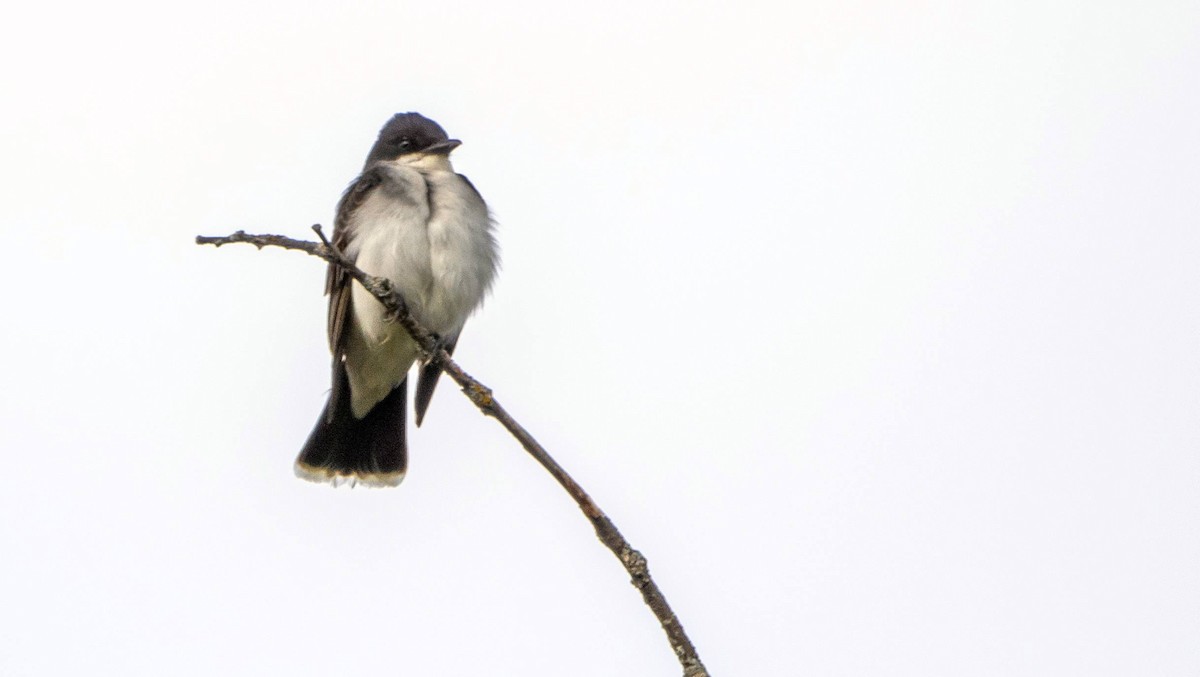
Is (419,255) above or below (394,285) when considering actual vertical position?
above

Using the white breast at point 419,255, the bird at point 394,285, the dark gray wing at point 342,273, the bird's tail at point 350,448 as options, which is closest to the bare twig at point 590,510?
the bird at point 394,285

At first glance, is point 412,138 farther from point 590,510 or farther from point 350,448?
point 590,510

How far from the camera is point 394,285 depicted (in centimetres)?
650

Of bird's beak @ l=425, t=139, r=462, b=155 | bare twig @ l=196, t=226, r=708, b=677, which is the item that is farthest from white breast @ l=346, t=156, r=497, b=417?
bare twig @ l=196, t=226, r=708, b=677

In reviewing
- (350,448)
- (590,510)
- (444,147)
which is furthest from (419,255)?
(590,510)

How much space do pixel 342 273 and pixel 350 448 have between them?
3.49ft

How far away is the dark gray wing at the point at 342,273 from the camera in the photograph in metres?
7.41

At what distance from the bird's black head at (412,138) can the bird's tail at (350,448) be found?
1.26 meters

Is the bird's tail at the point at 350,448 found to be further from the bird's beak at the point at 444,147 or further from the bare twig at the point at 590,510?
the bare twig at the point at 590,510

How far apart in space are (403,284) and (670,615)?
4396 millimetres

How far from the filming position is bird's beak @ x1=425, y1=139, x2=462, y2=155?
7.99 m

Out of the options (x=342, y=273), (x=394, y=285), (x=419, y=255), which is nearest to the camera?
(x=394, y=285)

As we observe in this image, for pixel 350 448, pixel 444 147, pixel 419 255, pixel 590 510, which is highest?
pixel 444 147

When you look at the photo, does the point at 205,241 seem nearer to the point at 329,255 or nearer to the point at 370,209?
the point at 329,255
